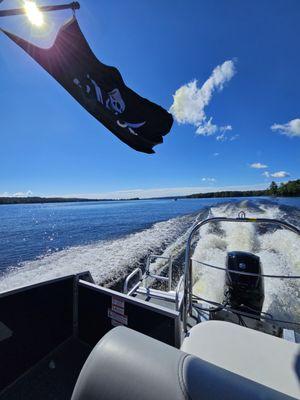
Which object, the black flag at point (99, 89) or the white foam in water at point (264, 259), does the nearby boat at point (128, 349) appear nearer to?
the black flag at point (99, 89)

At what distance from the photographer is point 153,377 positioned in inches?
28.3

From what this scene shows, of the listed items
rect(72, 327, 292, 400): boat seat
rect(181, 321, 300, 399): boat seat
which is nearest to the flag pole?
rect(72, 327, 292, 400): boat seat

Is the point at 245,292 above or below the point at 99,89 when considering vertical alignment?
below

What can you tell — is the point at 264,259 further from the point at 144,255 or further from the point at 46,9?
the point at 46,9

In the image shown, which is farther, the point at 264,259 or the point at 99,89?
the point at 264,259

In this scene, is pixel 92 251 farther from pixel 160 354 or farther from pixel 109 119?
pixel 160 354

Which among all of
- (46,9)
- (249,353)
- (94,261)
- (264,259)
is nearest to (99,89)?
(46,9)

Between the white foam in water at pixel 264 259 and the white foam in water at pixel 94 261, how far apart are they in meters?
1.92

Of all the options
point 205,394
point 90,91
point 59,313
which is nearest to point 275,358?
point 205,394

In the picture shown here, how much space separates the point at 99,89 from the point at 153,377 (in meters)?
Answer: 2.18

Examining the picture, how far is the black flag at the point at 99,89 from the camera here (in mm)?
1950

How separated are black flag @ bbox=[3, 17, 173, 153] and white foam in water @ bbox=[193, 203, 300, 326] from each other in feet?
11.7

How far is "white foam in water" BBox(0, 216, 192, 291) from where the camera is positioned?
5.73 meters

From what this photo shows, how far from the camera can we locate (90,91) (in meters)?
2.04
